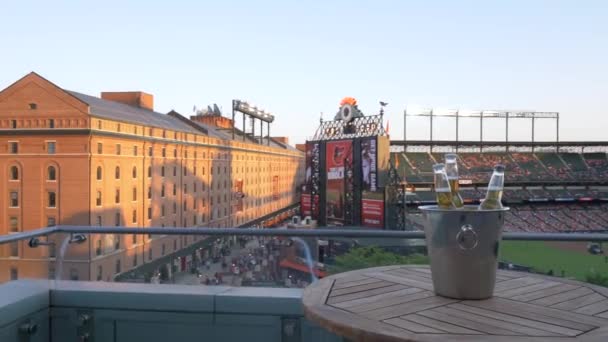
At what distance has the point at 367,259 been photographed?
3152 mm

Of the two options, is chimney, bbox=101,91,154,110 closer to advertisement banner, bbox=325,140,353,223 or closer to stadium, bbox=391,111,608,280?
advertisement banner, bbox=325,140,353,223

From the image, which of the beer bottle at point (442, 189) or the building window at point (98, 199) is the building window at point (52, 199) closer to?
the building window at point (98, 199)

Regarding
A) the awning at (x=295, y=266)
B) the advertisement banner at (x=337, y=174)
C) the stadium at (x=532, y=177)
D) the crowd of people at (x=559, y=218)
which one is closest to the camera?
the awning at (x=295, y=266)

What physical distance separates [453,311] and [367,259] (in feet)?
4.96

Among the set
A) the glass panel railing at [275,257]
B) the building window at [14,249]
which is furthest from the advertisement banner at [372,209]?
the building window at [14,249]

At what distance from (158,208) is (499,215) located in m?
36.0

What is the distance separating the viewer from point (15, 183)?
29.4 metres

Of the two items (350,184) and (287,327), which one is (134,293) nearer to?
(287,327)

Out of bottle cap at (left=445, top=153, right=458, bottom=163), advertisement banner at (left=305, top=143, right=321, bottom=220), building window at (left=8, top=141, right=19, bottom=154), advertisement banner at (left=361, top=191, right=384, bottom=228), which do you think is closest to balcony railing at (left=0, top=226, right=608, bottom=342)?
bottle cap at (left=445, top=153, right=458, bottom=163)

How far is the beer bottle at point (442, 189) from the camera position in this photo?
1.88 meters

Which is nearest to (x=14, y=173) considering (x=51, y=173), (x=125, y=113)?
(x=51, y=173)

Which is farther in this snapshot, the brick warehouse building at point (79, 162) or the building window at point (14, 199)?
the building window at point (14, 199)

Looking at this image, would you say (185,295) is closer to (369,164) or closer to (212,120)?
(369,164)

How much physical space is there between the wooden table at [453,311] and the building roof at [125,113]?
97.0 feet
